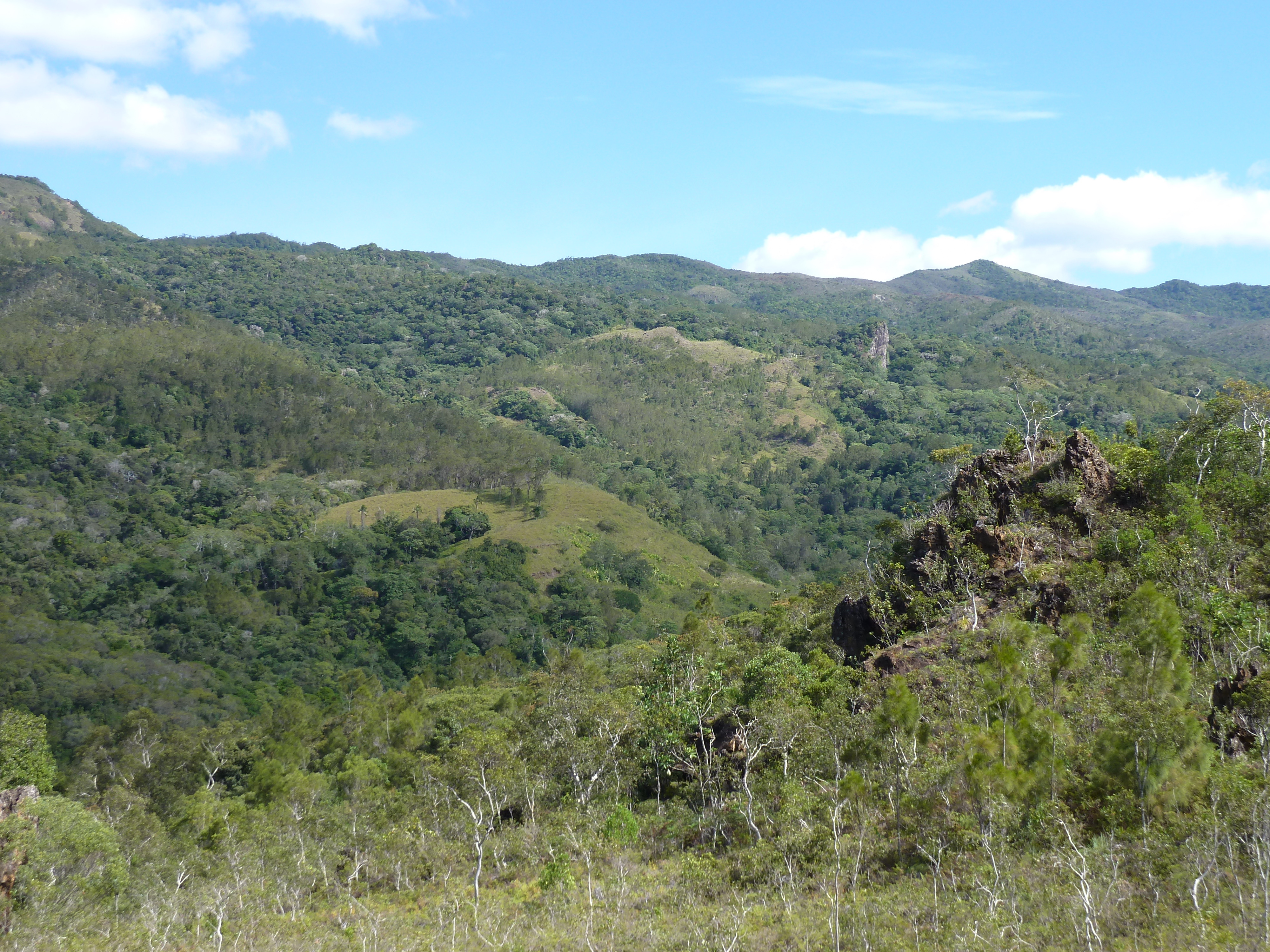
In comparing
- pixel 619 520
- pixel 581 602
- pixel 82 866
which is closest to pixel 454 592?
pixel 581 602

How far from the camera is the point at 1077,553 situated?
45.3 meters

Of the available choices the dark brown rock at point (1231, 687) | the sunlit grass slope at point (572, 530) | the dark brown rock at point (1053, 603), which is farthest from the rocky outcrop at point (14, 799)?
the sunlit grass slope at point (572, 530)

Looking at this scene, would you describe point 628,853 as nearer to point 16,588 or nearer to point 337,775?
point 337,775

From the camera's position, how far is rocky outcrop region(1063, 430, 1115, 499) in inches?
1900

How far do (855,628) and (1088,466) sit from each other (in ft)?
49.6

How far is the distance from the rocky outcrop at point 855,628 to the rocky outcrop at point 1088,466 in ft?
42.1

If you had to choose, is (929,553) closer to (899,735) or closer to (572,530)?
(899,735)

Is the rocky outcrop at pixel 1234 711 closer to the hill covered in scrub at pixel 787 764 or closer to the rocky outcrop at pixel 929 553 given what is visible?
the hill covered in scrub at pixel 787 764

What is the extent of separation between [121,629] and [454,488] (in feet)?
210

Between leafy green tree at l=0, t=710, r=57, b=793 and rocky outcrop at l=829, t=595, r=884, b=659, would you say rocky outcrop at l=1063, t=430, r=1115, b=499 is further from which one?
leafy green tree at l=0, t=710, r=57, b=793

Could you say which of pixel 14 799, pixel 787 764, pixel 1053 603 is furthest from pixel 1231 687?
pixel 14 799

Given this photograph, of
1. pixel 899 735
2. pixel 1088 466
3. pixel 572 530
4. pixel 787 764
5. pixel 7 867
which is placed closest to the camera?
pixel 899 735

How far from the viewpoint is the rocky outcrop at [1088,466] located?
48.2 metres

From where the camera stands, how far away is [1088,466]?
1911 inches
